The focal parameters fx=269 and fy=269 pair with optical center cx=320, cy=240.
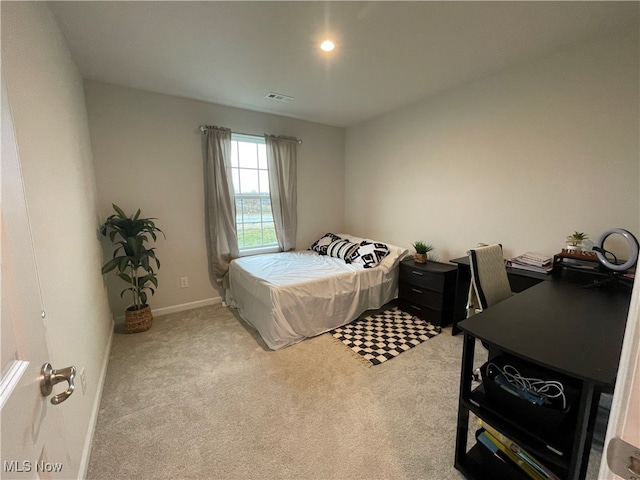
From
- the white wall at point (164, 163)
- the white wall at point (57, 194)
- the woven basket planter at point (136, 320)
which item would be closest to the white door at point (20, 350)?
the white wall at point (57, 194)

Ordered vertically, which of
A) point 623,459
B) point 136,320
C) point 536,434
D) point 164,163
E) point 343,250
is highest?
point 164,163

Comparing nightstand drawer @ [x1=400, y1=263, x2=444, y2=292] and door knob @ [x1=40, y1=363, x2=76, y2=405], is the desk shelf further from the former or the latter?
nightstand drawer @ [x1=400, y1=263, x2=444, y2=292]

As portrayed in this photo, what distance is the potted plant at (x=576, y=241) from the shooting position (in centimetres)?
208

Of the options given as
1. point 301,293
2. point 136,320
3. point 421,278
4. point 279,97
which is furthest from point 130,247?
point 421,278

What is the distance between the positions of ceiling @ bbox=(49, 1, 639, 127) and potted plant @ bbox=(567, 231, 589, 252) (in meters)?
1.45

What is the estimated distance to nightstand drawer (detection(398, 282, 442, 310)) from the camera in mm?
2787

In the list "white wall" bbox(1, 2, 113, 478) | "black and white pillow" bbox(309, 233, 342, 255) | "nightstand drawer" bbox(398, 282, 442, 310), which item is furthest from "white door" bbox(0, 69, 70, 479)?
"black and white pillow" bbox(309, 233, 342, 255)

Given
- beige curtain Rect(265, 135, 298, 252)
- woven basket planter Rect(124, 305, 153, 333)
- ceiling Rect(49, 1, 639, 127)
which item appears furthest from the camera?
beige curtain Rect(265, 135, 298, 252)

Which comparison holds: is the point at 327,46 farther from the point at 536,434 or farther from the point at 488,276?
the point at 536,434

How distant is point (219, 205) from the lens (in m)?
3.31

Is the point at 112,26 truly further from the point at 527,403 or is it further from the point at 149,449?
the point at 527,403

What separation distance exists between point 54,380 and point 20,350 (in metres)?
0.16

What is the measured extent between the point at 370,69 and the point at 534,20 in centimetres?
115

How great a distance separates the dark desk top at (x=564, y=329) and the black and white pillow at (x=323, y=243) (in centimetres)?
248
